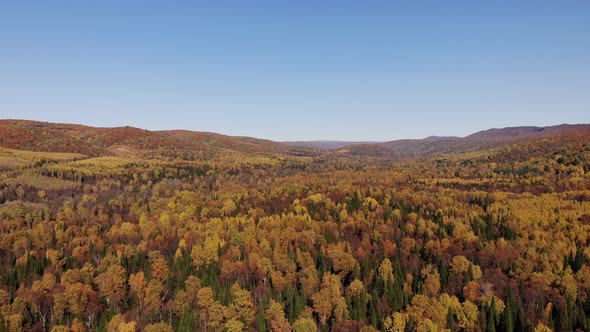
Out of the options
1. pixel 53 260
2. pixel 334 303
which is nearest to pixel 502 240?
pixel 334 303

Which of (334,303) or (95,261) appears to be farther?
(95,261)

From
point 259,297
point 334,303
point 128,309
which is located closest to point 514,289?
point 334,303

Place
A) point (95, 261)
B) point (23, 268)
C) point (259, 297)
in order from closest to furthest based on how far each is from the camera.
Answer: point (259, 297) → point (23, 268) → point (95, 261)

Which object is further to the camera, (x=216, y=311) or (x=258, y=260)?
(x=258, y=260)

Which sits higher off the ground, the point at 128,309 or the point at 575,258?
the point at 575,258

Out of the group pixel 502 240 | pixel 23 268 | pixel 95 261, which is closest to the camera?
pixel 23 268

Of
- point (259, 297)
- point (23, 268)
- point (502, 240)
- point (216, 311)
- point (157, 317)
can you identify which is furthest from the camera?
point (502, 240)

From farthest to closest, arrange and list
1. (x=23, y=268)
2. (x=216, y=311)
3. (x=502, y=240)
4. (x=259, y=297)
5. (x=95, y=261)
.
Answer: (x=502, y=240), (x=95, y=261), (x=23, y=268), (x=259, y=297), (x=216, y=311)

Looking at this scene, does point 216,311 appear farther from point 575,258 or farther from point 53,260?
point 575,258

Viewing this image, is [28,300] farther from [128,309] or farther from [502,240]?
[502,240]
